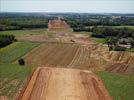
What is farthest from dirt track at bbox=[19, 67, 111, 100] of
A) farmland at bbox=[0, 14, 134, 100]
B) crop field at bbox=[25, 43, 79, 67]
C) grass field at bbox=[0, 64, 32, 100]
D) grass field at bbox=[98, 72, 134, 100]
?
crop field at bbox=[25, 43, 79, 67]

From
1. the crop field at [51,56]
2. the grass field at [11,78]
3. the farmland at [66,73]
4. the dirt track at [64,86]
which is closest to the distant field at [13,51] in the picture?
the farmland at [66,73]

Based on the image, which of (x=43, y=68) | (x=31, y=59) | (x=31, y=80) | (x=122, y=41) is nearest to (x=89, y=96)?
(x=31, y=80)

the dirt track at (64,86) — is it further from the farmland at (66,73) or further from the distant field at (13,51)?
the distant field at (13,51)

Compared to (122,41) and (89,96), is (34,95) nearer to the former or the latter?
(89,96)

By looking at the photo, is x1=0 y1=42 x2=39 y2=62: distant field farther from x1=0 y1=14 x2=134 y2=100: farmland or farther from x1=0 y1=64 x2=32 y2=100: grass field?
x1=0 y1=64 x2=32 y2=100: grass field

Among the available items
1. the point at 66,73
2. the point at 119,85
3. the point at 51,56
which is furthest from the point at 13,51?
the point at 119,85
